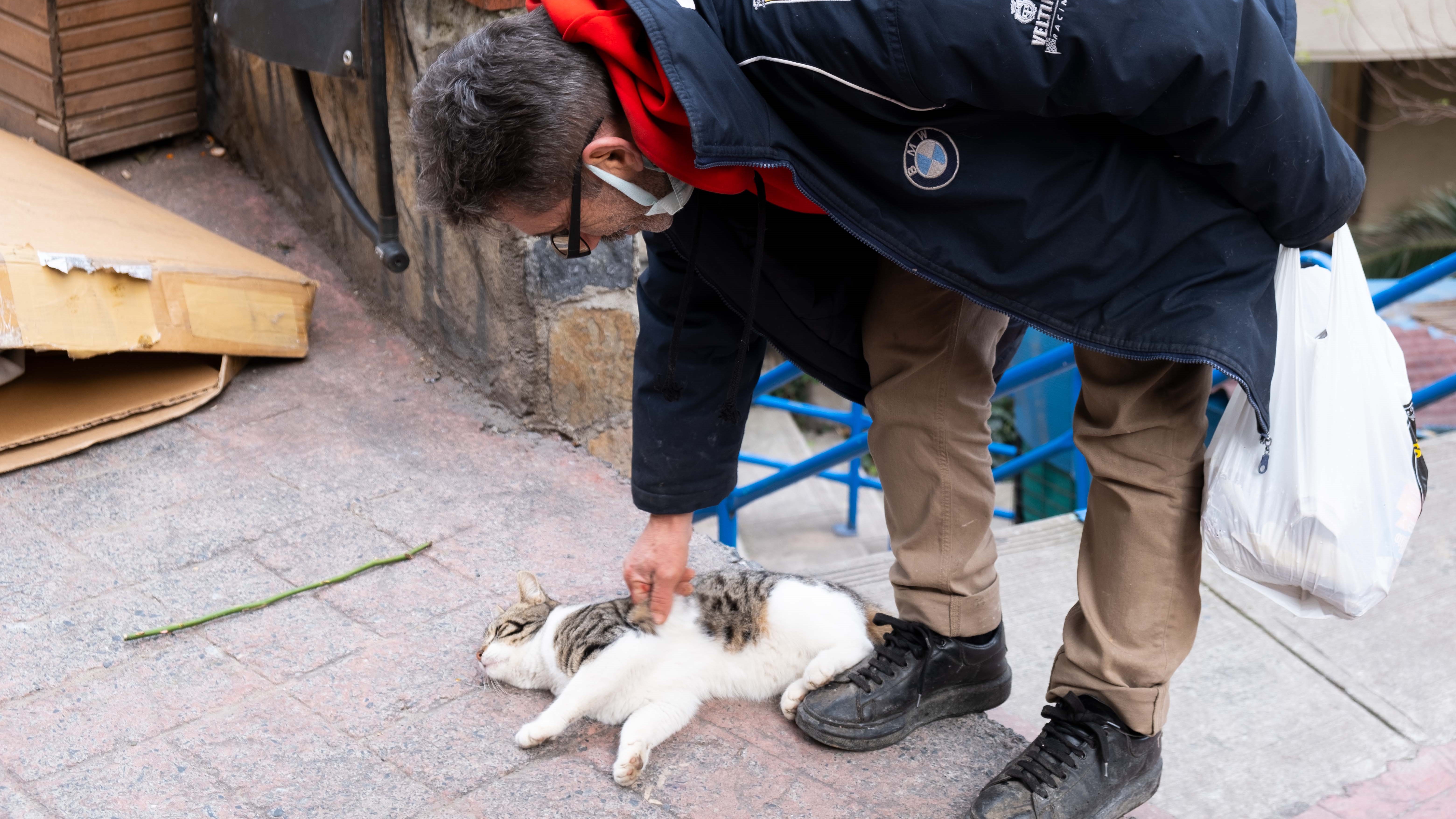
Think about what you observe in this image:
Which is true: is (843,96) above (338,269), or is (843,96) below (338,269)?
above

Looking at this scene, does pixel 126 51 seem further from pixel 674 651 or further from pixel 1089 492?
pixel 1089 492

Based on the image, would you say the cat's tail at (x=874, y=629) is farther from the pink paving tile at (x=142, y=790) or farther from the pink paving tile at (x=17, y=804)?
the pink paving tile at (x=17, y=804)

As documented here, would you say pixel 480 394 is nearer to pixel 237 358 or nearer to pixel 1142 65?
pixel 237 358

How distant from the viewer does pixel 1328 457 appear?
1602 millimetres

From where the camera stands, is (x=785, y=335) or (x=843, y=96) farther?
(x=785, y=335)

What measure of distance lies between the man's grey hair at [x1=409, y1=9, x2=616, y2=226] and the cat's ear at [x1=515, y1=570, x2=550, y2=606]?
94cm

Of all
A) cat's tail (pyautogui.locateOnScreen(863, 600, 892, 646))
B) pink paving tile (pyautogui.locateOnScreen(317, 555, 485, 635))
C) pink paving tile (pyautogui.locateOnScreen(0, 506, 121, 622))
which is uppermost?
cat's tail (pyautogui.locateOnScreen(863, 600, 892, 646))

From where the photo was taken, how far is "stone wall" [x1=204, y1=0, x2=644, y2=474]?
2.96 metres

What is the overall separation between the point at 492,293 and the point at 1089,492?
173 cm

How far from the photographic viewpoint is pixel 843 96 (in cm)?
151

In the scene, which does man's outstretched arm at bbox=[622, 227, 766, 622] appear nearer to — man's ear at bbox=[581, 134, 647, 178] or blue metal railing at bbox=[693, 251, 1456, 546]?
man's ear at bbox=[581, 134, 647, 178]

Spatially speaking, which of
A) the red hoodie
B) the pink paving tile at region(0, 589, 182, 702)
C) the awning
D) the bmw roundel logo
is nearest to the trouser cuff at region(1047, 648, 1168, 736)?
the bmw roundel logo

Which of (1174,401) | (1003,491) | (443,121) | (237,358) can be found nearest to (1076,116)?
(1174,401)

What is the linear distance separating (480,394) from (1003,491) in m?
7.98
